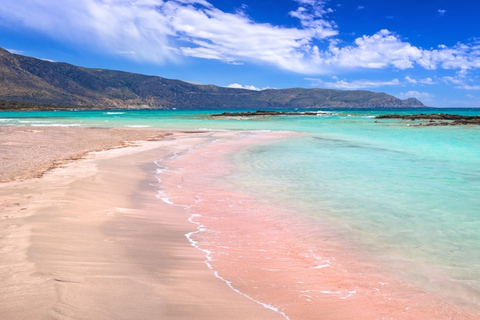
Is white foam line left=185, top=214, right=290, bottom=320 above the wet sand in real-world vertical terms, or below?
above

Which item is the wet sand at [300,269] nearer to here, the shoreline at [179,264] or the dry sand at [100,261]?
the shoreline at [179,264]

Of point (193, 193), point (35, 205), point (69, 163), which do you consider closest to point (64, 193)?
point (35, 205)

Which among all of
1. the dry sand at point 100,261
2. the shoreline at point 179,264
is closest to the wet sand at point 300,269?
the shoreline at point 179,264

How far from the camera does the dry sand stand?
3037 millimetres

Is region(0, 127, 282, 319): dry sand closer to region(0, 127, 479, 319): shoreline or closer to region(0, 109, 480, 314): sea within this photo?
region(0, 127, 479, 319): shoreline

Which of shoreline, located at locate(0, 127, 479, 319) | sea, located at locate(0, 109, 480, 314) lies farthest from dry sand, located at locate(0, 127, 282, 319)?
sea, located at locate(0, 109, 480, 314)

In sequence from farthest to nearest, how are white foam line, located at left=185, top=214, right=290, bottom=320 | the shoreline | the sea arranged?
the sea → white foam line, located at left=185, top=214, right=290, bottom=320 → the shoreline

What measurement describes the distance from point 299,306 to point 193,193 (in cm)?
538

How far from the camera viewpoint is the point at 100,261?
402 centimetres

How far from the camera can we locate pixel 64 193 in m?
7.06

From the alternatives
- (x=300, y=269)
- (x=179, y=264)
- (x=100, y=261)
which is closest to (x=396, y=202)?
(x=300, y=269)

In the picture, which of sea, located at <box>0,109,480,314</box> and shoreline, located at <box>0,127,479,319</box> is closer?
shoreline, located at <box>0,127,479,319</box>

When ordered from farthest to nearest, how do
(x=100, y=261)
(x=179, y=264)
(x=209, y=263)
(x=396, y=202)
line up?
1. (x=396, y=202)
2. (x=209, y=263)
3. (x=179, y=264)
4. (x=100, y=261)

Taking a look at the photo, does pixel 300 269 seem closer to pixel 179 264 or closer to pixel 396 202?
pixel 179 264
